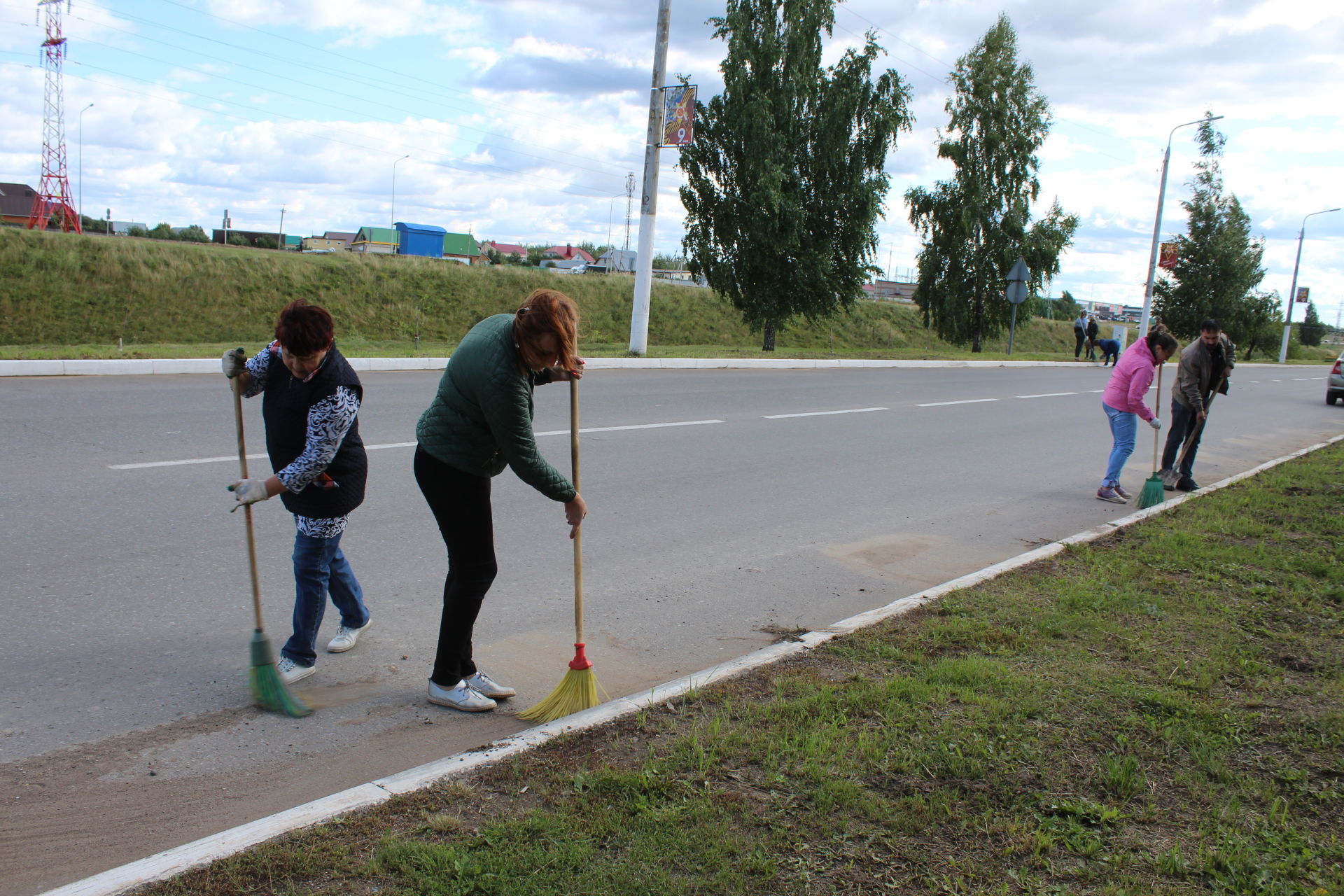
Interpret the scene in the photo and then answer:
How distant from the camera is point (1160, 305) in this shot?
50781mm

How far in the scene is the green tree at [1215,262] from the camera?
156ft

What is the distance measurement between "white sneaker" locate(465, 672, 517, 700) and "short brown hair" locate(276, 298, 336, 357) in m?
1.42

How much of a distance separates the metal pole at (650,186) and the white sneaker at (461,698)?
15.7 metres

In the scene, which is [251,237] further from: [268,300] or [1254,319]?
[1254,319]

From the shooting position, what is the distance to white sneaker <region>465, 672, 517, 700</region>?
3730mm

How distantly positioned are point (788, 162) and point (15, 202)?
6441 cm

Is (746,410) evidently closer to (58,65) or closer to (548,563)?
(548,563)

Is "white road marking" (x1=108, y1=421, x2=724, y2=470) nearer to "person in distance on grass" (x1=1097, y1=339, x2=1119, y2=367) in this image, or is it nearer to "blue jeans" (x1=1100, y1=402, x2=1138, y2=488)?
"blue jeans" (x1=1100, y1=402, x2=1138, y2=488)

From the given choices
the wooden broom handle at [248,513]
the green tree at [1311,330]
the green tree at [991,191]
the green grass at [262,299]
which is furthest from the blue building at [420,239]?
the green tree at [1311,330]

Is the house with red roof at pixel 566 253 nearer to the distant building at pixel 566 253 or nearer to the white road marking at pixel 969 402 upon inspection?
the distant building at pixel 566 253

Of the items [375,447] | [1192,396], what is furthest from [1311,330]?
[375,447]

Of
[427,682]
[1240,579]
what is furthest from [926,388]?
[427,682]

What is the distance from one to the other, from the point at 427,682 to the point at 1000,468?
24.9 ft

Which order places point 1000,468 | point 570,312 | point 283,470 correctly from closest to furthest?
1. point 570,312
2. point 283,470
3. point 1000,468
